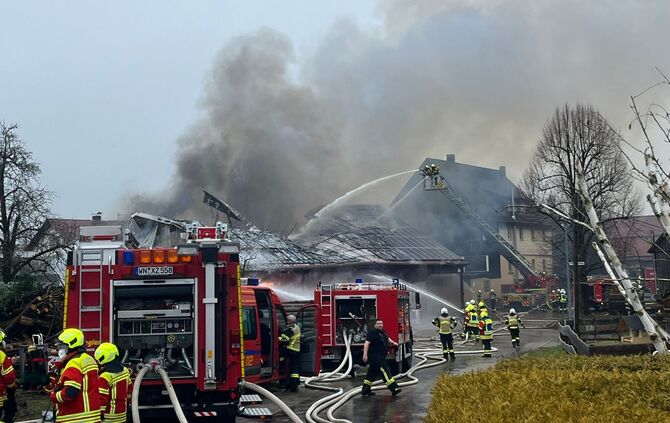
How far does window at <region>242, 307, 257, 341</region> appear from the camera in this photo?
38.9 ft

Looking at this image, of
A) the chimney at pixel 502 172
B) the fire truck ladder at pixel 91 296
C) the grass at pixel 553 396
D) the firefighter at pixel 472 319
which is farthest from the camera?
the chimney at pixel 502 172

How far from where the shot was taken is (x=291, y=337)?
526 inches

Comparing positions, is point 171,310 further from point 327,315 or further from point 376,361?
point 327,315

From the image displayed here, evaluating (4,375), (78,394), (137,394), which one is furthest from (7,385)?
(78,394)

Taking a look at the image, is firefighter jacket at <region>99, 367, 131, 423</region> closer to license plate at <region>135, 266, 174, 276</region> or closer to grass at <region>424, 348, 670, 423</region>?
license plate at <region>135, 266, 174, 276</region>

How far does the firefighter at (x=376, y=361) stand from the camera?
→ 12670 mm

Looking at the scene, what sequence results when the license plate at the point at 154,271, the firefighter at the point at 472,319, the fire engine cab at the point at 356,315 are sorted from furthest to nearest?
the firefighter at the point at 472,319
the fire engine cab at the point at 356,315
the license plate at the point at 154,271

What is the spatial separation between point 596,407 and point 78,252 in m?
6.27

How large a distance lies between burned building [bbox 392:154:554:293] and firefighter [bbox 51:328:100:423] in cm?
4174

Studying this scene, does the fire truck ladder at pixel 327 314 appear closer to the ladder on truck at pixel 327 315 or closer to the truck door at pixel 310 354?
the ladder on truck at pixel 327 315

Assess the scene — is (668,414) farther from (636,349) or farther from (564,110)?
(564,110)

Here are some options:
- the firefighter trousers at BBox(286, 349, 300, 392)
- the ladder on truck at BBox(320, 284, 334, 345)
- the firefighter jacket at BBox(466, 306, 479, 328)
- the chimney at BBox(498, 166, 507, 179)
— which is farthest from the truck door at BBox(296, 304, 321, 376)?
the chimney at BBox(498, 166, 507, 179)

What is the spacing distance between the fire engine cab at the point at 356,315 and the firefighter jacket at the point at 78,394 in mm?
9276

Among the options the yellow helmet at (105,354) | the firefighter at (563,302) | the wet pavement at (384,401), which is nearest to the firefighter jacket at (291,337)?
the wet pavement at (384,401)
